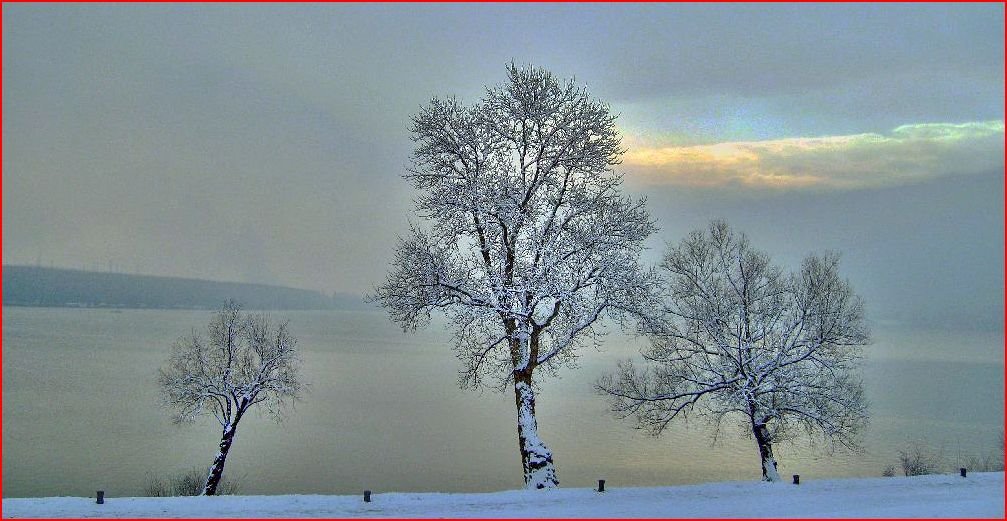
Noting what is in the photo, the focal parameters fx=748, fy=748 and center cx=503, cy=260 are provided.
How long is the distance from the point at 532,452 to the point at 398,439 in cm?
4242

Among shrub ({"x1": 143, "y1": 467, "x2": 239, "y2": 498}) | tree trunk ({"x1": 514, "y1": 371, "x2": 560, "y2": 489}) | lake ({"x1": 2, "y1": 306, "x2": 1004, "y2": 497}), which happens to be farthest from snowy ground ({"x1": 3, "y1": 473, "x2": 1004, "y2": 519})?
shrub ({"x1": 143, "y1": 467, "x2": 239, "y2": 498})

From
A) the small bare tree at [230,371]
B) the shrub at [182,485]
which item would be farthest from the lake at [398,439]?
the small bare tree at [230,371]

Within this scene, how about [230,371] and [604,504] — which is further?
[230,371]

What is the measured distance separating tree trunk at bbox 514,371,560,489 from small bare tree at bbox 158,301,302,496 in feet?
41.8

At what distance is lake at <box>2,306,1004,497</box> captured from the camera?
45281 millimetres

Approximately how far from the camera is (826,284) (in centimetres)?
2914

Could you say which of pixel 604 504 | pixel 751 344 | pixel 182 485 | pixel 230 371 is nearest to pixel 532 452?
pixel 604 504

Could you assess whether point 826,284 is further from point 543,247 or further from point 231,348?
point 231,348

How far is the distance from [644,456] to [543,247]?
1326 inches

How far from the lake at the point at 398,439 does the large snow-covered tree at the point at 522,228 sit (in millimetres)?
2158

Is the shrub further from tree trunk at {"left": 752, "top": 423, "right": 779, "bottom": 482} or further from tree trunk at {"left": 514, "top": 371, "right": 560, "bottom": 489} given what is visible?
tree trunk at {"left": 752, "top": 423, "right": 779, "bottom": 482}

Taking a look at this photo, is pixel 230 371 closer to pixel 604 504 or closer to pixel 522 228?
pixel 522 228

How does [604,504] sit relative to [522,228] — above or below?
below

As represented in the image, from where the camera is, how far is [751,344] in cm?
2703
